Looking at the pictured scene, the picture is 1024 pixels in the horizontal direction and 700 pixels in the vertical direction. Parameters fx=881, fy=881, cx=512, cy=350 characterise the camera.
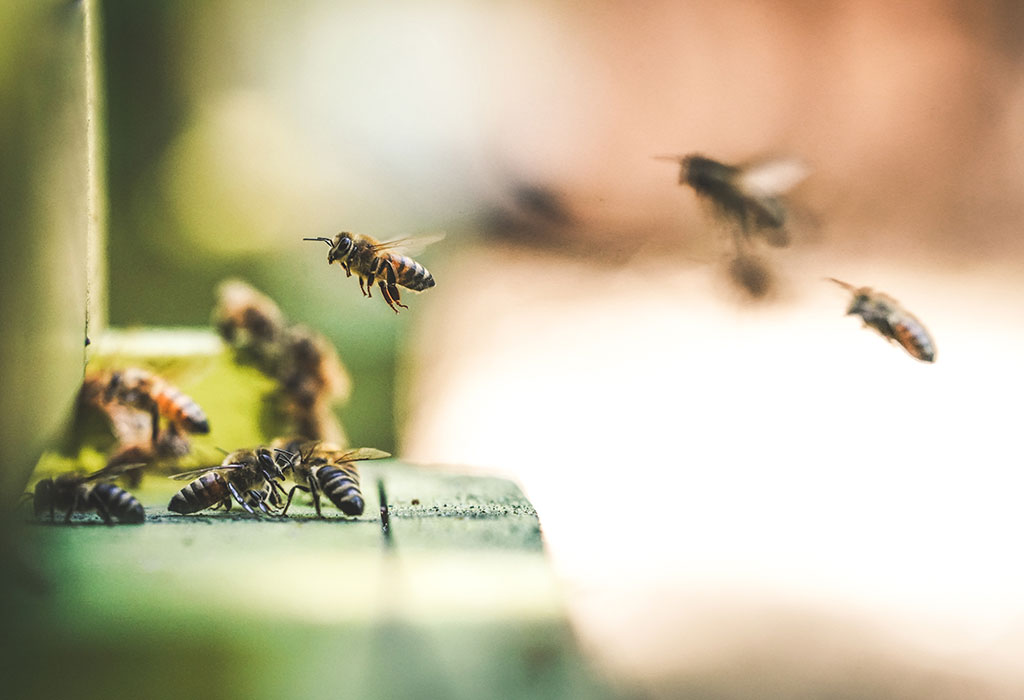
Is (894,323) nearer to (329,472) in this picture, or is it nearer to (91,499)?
(329,472)

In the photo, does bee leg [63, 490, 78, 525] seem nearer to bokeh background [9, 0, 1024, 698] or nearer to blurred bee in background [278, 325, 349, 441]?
blurred bee in background [278, 325, 349, 441]

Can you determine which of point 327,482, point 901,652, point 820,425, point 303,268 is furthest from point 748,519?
point 303,268

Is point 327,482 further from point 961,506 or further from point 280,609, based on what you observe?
point 961,506

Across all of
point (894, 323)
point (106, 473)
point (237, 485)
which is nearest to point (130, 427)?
point (106, 473)

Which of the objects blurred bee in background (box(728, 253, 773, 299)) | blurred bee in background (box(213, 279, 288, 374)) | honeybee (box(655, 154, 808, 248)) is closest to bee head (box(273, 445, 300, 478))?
blurred bee in background (box(213, 279, 288, 374))

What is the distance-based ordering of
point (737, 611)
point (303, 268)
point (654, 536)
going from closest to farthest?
1. point (737, 611)
2. point (654, 536)
3. point (303, 268)

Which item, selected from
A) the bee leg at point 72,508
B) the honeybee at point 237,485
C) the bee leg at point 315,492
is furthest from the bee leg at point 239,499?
the bee leg at point 72,508

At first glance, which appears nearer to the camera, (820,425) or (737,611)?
(737,611)
